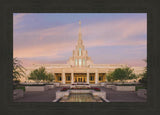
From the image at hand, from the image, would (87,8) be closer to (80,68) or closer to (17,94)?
(17,94)

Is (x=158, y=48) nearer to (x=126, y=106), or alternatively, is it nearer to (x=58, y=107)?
(x=126, y=106)

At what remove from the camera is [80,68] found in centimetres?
6456

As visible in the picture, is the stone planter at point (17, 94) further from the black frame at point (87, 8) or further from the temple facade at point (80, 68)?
the temple facade at point (80, 68)

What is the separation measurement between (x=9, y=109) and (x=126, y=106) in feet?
18.4

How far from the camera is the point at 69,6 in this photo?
911 centimetres

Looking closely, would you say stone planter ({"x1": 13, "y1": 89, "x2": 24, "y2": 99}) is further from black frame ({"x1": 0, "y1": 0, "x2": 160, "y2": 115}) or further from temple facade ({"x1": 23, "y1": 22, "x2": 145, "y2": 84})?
temple facade ({"x1": 23, "y1": 22, "x2": 145, "y2": 84})

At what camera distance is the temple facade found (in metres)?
63.9

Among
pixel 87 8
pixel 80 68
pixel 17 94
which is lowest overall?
pixel 17 94

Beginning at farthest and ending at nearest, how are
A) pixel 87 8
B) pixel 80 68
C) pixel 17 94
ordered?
pixel 80 68
pixel 17 94
pixel 87 8

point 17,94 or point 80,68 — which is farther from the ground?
point 80,68

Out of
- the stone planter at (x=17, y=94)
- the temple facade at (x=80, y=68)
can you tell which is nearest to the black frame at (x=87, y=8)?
the stone planter at (x=17, y=94)

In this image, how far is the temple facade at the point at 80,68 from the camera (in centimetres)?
6391

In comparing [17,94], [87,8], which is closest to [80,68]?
[17,94]

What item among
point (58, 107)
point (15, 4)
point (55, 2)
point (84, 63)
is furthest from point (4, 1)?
point (84, 63)
